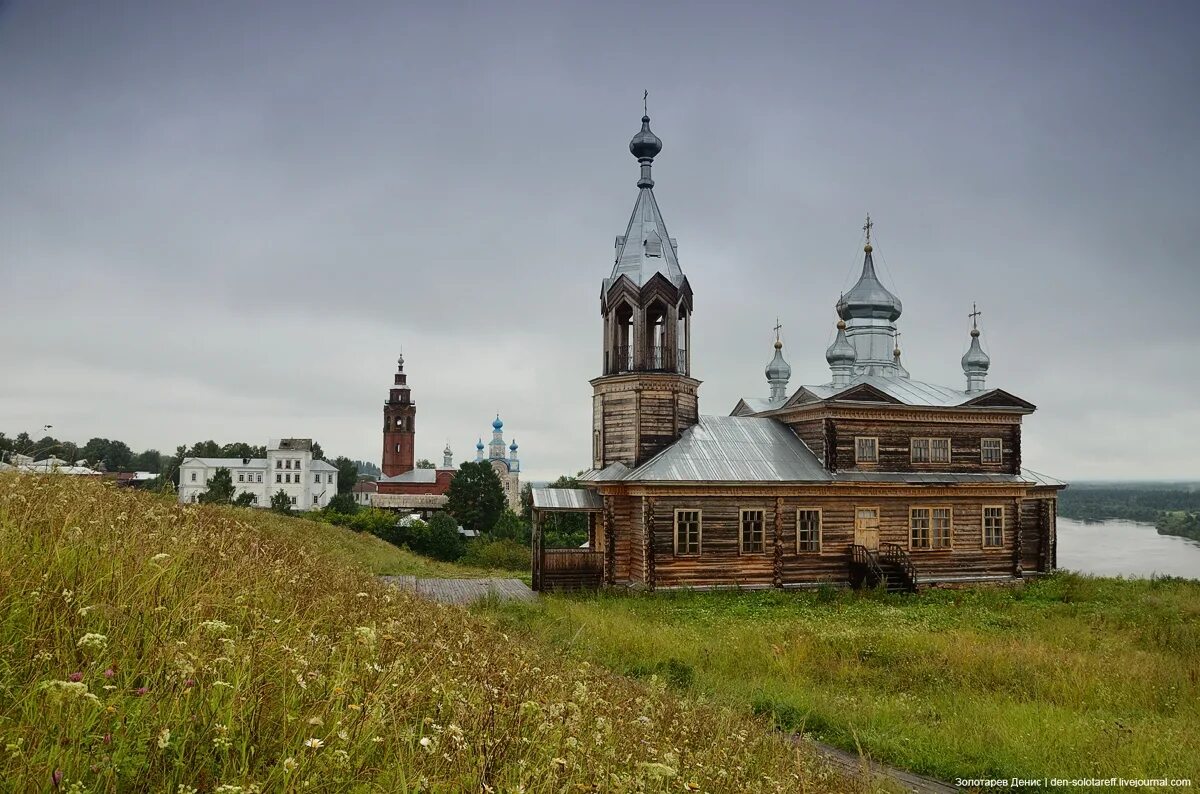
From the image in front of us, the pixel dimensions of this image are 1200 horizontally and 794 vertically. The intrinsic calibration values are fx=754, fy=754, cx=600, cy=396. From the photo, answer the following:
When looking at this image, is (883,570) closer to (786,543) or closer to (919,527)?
(919,527)

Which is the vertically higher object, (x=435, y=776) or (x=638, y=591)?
(x=435, y=776)

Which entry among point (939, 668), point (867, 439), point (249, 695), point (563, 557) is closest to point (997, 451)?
point (867, 439)

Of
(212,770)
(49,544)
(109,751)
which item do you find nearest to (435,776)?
(212,770)

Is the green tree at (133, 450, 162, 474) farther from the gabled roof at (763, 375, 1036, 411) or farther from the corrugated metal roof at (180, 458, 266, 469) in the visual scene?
the gabled roof at (763, 375, 1036, 411)

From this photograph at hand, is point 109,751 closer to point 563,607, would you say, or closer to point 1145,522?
point 563,607

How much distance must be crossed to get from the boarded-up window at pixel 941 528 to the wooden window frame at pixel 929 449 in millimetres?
1614

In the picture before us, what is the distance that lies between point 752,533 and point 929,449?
24.9 feet

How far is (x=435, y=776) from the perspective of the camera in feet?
11.2

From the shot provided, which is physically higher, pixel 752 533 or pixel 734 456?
pixel 734 456

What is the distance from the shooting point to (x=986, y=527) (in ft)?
86.9

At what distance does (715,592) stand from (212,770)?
20110 mm

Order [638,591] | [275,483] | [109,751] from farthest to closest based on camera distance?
[275,483]
[638,591]
[109,751]

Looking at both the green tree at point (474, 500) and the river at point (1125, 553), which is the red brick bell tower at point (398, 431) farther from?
the river at point (1125, 553)

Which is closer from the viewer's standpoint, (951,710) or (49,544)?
(49,544)
